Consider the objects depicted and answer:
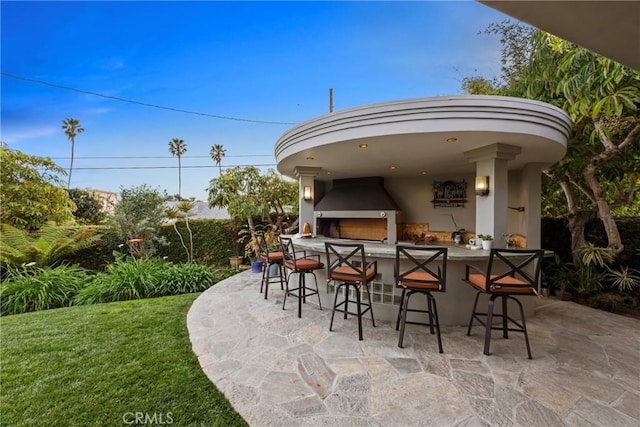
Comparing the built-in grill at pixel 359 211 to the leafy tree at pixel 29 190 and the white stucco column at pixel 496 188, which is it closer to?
the white stucco column at pixel 496 188

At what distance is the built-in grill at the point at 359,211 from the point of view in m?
6.12

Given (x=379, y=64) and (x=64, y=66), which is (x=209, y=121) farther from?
(x=379, y=64)

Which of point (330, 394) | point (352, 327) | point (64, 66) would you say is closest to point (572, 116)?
point (352, 327)

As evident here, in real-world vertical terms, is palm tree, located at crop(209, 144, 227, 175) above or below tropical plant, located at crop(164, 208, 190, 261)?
above

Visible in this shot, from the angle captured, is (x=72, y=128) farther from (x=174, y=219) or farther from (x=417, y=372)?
(x=417, y=372)

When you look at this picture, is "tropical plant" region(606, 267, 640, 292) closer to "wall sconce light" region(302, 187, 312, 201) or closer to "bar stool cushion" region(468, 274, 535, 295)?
"bar stool cushion" region(468, 274, 535, 295)

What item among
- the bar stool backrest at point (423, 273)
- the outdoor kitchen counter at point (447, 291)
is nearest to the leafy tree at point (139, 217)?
the outdoor kitchen counter at point (447, 291)

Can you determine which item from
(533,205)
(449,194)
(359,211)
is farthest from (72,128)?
(533,205)

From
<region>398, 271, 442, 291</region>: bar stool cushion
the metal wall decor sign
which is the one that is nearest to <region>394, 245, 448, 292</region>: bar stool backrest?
<region>398, 271, 442, 291</region>: bar stool cushion

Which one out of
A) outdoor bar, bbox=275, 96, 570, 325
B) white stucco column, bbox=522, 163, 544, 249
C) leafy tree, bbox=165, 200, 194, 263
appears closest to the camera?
outdoor bar, bbox=275, 96, 570, 325

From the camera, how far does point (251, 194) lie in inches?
307

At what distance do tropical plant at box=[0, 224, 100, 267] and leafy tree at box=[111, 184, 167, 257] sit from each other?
2.64 feet

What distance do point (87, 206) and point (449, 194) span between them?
1199cm

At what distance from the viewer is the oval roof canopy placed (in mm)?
2973
